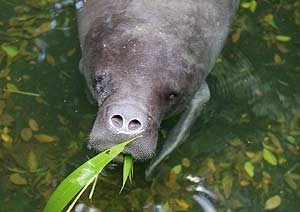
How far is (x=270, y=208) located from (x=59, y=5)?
2.89 m

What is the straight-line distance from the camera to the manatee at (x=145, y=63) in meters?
3.90

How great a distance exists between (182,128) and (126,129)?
1.15m

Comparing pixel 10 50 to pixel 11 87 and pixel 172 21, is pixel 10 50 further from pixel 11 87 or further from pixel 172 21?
pixel 172 21

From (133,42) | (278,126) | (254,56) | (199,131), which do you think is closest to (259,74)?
(254,56)

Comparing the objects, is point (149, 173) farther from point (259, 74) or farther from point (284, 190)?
point (259, 74)

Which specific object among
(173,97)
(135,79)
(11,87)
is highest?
(135,79)

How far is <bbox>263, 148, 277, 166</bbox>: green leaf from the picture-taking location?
16.4ft

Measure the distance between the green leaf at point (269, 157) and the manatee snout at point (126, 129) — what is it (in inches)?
52.4

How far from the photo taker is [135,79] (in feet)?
13.1

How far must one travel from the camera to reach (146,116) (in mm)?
3871

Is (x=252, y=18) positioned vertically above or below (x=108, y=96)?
below

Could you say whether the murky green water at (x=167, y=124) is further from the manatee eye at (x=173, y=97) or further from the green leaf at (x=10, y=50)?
the manatee eye at (x=173, y=97)

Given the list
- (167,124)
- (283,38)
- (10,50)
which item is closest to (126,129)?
(167,124)

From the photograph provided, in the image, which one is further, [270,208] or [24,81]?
[24,81]
